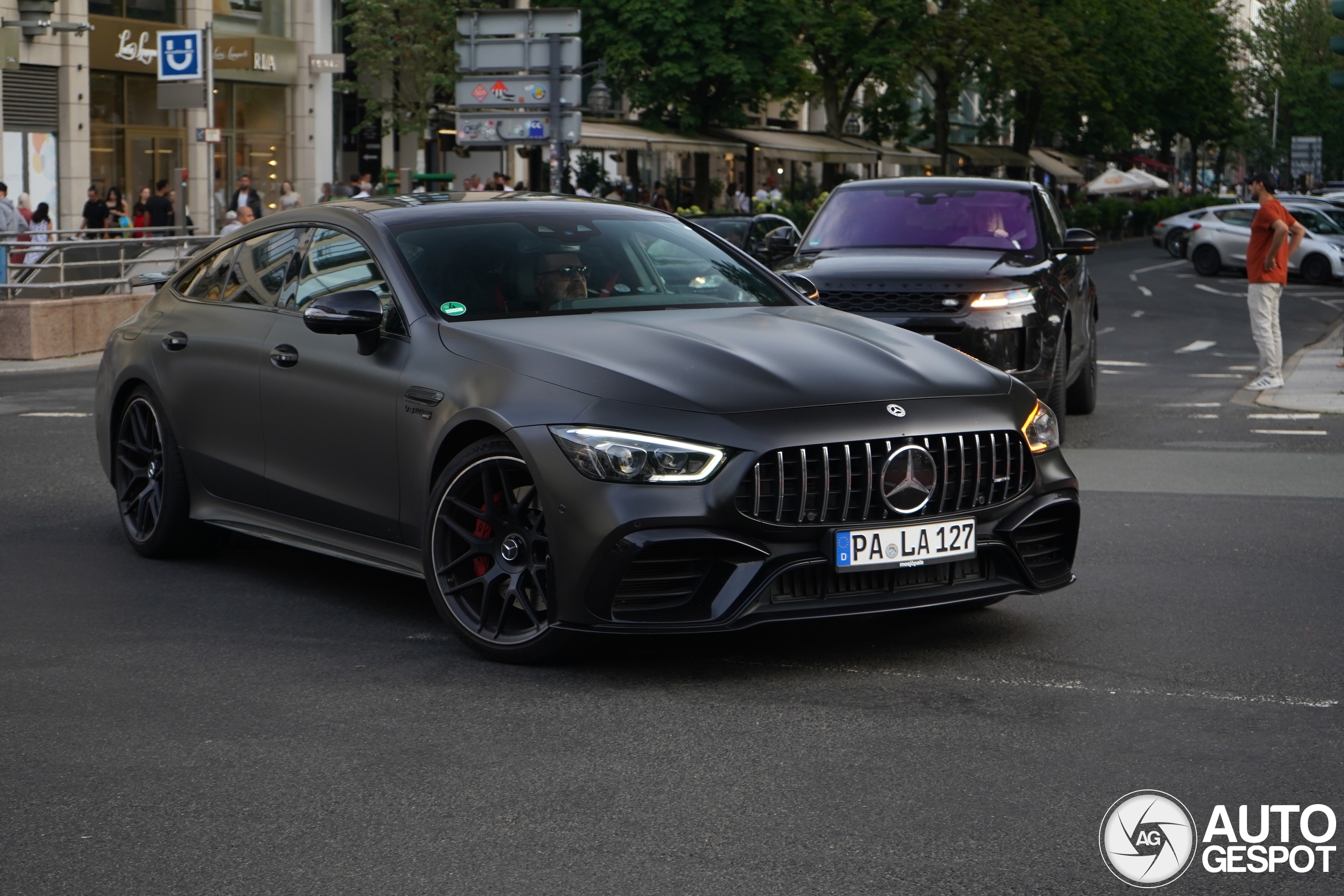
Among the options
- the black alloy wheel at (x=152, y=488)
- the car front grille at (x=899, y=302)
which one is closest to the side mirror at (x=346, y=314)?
the black alloy wheel at (x=152, y=488)

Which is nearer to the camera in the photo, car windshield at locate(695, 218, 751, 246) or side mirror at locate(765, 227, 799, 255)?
side mirror at locate(765, 227, 799, 255)

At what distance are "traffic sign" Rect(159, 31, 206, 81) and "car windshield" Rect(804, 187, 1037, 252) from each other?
47.0 ft

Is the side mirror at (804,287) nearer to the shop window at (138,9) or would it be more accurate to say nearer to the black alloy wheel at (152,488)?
the black alloy wheel at (152,488)

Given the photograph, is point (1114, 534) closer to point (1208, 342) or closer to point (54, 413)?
point (54, 413)

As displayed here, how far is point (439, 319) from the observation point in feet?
20.6

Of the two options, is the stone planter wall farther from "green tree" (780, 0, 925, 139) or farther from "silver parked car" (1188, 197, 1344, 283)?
"green tree" (780, 0, 925, 139)

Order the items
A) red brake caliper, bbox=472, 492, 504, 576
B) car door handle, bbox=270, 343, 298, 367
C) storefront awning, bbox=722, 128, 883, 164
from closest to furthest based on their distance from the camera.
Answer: red brake caliper, bbox=472, 492, 504, 576 → car door handle, bbox=270, 343, 298, 367 → storefront awning, bbox=722, 128, 883, 164

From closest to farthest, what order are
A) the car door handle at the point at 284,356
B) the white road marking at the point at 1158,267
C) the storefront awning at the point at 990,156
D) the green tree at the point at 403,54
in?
the car door handle at the point at 284,356
the white road marking at the point at 1158,267
the green tree at the point at 403,54
the storefront awning at the point at 990,156

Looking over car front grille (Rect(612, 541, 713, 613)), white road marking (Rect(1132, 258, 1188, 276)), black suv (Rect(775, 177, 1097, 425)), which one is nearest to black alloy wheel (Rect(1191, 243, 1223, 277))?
white road marking (Rect(1132, 258, 1188, 276))

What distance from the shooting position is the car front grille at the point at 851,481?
213 inches

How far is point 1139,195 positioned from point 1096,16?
33.5m

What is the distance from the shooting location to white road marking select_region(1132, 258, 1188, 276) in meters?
42.4

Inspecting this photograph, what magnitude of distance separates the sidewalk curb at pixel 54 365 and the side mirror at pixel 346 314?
1224 cm

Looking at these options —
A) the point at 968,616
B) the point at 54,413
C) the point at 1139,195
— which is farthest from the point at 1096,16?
the point at 968,616
